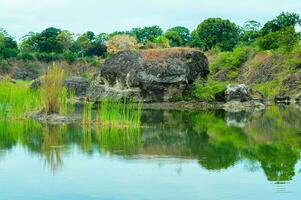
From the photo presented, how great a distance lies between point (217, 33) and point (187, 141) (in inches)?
2308

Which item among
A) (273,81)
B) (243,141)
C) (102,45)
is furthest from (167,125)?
(102,45)

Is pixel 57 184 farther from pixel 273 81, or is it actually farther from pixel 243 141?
pixel 273 81

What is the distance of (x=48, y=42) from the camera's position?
68.7 meters

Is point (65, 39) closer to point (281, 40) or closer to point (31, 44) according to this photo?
point (31, 44)

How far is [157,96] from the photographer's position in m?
30.2

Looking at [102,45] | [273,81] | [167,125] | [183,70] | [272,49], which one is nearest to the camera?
[167,125]

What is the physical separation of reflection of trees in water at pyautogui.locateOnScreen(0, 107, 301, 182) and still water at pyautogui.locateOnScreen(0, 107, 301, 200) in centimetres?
2

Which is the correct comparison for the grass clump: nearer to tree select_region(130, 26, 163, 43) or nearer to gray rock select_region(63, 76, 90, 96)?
gray rock select_region(63, 76, 90, 96)

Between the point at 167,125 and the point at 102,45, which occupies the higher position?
the point at 102,45

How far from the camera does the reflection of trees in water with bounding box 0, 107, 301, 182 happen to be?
11.3m

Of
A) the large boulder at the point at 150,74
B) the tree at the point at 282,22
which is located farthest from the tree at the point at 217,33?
the large boulder at the point at 150,74

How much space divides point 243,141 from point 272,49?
35309mm

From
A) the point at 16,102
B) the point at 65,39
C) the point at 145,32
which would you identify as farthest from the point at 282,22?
the point at 16,102

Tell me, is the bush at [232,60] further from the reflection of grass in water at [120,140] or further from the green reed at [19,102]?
the reflection of grass in water at [120,140]
